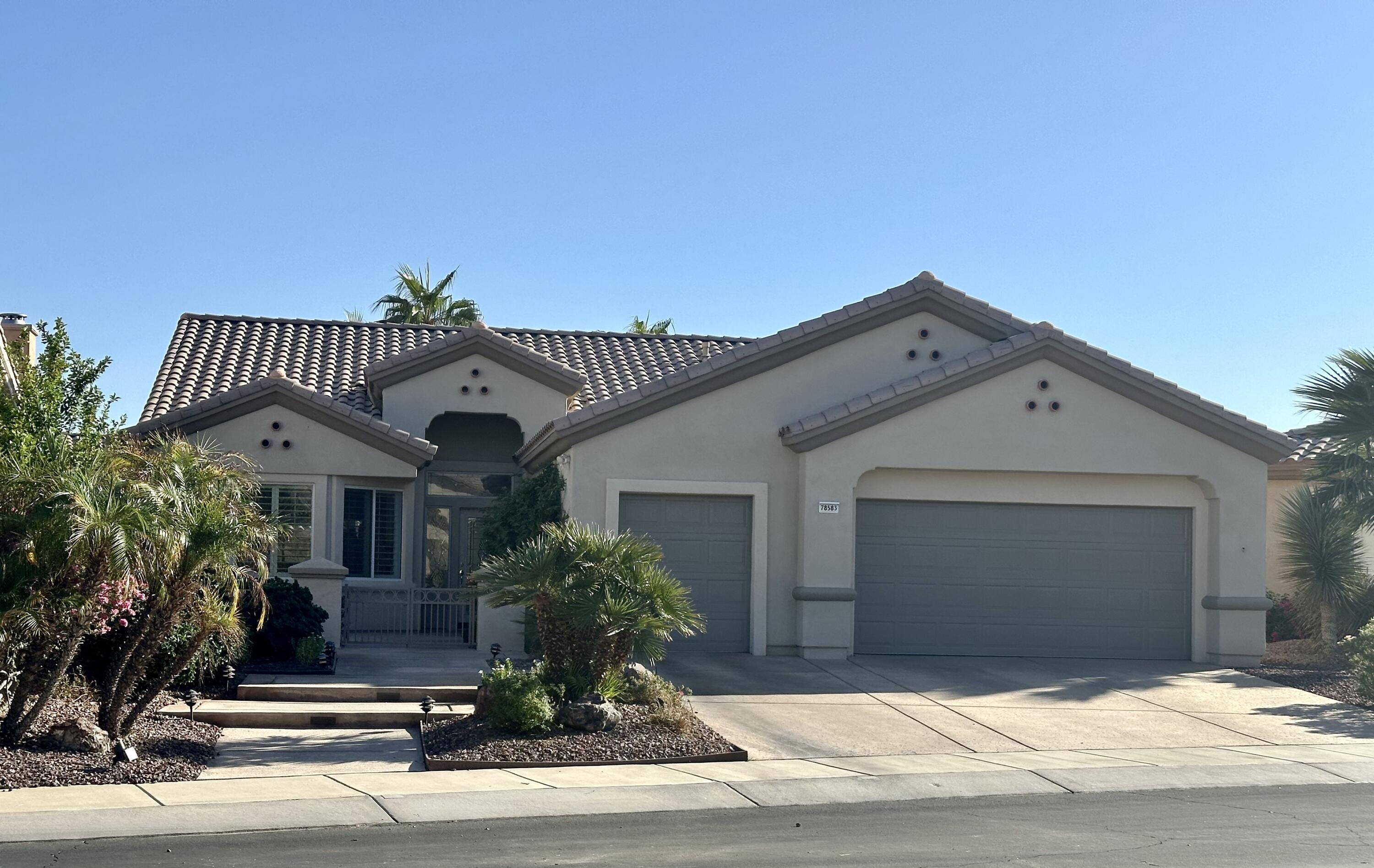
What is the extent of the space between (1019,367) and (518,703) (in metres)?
9.55

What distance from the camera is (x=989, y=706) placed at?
15.1 metres

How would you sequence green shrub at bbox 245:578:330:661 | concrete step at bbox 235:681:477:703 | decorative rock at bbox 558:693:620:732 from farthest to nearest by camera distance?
green shrub at bbox 245:578:330:661
concrete step at bbox 235:681:477:703
decorative rock at bbox 558:693:620:732

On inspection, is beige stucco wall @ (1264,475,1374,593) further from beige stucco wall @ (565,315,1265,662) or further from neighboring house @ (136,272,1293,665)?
neighboring house @ (136,272,1293,665)

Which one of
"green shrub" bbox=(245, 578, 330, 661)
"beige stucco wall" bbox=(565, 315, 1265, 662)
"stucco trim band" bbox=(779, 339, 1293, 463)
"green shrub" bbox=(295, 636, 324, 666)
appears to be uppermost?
"stucco trim band" bbox=(779, 339, 1293, 463)

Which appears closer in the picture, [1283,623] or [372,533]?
[372,533]

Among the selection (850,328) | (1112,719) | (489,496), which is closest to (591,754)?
(1112,719)

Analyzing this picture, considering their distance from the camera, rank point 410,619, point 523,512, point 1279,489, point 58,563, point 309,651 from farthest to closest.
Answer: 1. point 1279,489
2. point 523,512
3. point 410,619
4. point 309,651
5. point 58,563

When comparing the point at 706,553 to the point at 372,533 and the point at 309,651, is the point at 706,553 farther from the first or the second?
the point at 372,533

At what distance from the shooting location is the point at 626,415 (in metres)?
18.4

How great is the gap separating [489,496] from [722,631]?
19.2 ft

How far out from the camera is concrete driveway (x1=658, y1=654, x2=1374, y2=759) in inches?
524

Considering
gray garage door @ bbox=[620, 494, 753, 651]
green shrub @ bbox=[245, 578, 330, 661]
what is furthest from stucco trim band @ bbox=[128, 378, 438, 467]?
gray garage door @ bbox=[620, 494, 753, 651]

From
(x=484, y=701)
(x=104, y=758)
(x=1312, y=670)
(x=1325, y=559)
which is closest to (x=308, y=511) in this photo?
(x=484, y=701)

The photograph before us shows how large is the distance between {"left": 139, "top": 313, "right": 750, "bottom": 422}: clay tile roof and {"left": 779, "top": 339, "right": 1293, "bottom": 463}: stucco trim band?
5.10 metres
